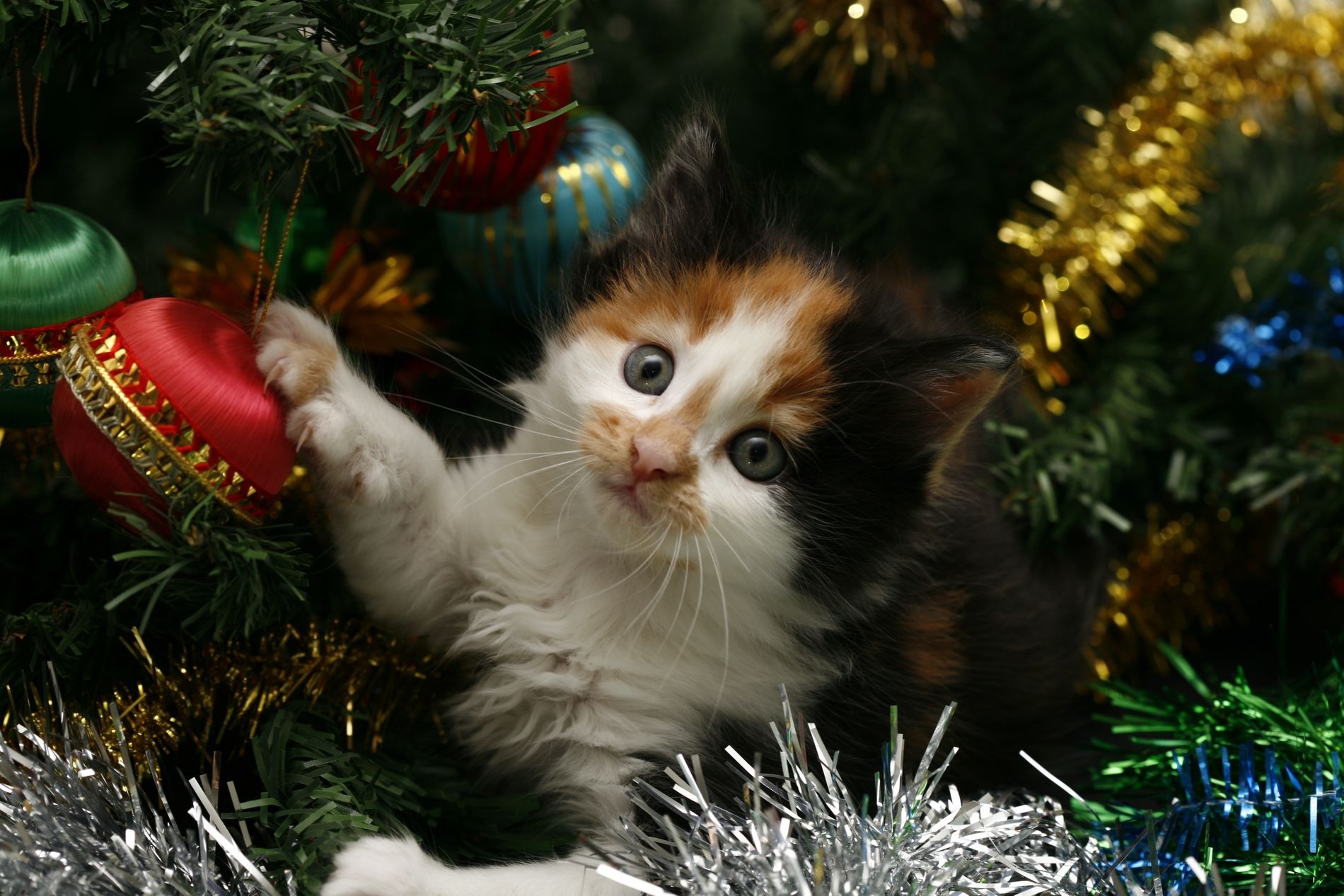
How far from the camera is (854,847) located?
70 cm

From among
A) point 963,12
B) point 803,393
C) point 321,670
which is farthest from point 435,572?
point 963,12

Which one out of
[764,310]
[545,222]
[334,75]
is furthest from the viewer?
[545,222]

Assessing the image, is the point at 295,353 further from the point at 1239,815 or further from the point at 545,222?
the point at 1239,815

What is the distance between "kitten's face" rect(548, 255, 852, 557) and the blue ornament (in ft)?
0.63

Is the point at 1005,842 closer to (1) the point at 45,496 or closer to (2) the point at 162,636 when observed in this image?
(2) the point at 162,636

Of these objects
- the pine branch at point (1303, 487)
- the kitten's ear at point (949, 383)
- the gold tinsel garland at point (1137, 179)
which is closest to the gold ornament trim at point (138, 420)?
the kitten's ear at point (949, 383)

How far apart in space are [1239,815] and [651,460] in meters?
0.55

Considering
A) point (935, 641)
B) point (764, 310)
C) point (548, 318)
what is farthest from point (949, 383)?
point (548, 318)

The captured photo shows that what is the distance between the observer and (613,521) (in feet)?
2.75

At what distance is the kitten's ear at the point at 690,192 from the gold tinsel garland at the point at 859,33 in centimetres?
34

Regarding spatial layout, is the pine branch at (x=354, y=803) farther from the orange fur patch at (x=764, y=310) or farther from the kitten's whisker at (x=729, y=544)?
the orange fur patch at (x=764, y=310)

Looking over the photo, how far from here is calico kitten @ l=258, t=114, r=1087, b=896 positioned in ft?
2.73

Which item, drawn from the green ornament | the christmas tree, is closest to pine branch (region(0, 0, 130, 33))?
the christmas tree

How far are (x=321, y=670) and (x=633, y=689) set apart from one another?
0.26 m
